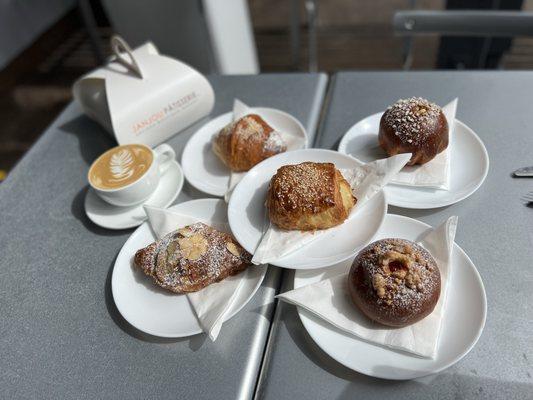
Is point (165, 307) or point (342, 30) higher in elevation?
point (165, 307)

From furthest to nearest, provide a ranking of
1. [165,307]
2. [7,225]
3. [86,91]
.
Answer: [86,91] < [7,225] < [165,307]

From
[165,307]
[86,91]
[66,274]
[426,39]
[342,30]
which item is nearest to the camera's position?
[165,307]

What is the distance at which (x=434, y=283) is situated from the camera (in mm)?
641

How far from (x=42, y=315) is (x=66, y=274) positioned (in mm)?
95

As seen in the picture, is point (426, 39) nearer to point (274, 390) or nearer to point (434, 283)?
point (434, 283)

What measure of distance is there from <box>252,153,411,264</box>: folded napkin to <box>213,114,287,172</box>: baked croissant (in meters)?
0.19

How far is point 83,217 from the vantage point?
97 centimetres

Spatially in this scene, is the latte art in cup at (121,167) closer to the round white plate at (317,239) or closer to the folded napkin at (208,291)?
the folded napkin at (208,291)

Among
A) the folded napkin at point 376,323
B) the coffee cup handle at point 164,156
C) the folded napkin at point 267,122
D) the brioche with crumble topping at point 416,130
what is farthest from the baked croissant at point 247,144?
the folded napkin at point 376,323

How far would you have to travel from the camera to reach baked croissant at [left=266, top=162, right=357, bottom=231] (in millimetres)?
755

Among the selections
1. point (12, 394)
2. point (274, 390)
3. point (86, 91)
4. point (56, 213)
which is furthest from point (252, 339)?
point (86, 91)

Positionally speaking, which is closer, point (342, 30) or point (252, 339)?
point (252, 339)

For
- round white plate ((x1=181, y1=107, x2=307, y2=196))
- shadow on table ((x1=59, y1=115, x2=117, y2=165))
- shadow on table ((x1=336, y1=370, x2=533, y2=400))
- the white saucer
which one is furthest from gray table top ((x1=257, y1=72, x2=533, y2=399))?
shadow on table ((x1=59, y1=115, x2=117, y2=165))

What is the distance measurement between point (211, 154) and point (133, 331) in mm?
483
